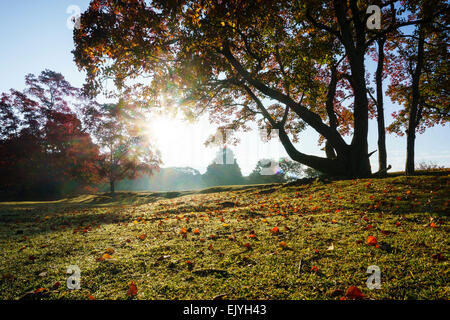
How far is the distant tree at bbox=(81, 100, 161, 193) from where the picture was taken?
84.8ft

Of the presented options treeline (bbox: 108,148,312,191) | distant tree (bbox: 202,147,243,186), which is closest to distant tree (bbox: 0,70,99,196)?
treeline (bbox: 108,148,312,191)

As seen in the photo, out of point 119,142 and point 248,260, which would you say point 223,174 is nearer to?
point 119,142

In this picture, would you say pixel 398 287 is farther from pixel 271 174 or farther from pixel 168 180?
pixel 168 180

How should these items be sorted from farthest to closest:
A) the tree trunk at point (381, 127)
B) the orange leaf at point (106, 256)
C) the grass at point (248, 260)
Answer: the tree trunk at point (381, 127)
the orange leaf at point (106, 256)
the grass at point (248, 260)

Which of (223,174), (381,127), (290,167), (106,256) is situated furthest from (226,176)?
(106,256)

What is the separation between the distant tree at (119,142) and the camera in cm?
2584

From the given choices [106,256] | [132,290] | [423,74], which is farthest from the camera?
[423,74]

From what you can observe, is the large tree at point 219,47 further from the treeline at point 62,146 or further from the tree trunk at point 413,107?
the treeline at point 62,146

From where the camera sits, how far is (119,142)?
2647 centimetres

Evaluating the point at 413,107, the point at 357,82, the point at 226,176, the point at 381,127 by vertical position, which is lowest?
the point at 226,176

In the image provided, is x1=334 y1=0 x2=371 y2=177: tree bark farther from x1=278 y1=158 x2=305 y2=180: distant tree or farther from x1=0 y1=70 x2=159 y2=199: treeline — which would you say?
x1=278 y1=158 x2=305 y2=180: distant tree

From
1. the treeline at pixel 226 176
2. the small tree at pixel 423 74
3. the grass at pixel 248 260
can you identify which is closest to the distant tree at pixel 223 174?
the treeline at pixel 226 176

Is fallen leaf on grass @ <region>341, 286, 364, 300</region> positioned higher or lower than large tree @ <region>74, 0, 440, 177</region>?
lower

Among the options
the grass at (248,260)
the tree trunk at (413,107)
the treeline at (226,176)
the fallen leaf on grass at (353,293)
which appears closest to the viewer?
the fallen leaf on grass at (353,293)
